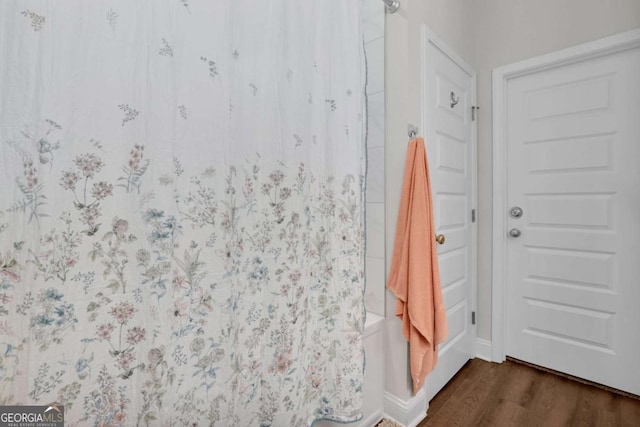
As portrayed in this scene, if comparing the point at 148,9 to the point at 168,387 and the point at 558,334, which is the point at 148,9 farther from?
the point at 558,334

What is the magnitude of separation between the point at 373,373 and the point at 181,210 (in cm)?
117

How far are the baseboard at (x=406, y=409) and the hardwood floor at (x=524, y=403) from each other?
0.18ft

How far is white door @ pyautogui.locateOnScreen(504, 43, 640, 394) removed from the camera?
1.68 m

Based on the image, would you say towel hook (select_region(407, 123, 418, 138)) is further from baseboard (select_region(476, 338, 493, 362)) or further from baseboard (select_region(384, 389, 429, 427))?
baseboard (select_region(476, 338, 493, 362))

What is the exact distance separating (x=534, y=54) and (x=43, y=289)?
265 cm

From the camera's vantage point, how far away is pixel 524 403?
1.61 metres

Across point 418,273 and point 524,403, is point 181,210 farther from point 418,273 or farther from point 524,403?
point 524,403

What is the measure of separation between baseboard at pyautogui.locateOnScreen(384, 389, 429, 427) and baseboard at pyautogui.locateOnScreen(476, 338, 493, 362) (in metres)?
0.82

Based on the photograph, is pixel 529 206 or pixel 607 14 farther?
pixel 529 206

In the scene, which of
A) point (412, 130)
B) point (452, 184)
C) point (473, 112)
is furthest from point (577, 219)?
point (412, 130)

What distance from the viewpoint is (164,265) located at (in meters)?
0.73

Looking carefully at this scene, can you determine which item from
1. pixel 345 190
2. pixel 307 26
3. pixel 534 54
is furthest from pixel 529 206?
pixel 307 26

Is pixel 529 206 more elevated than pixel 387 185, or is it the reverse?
pixel 387 185

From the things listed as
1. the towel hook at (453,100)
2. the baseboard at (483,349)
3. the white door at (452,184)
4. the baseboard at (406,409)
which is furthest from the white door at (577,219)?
the baseboard at (406,409)
